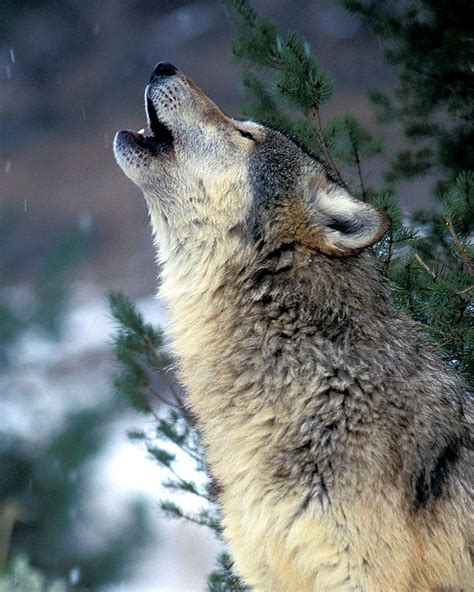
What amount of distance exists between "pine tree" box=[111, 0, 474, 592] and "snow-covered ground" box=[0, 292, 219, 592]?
264 mm

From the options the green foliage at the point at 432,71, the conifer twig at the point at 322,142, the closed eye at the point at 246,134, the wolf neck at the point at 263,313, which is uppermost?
the green foliage at the point at 432,71

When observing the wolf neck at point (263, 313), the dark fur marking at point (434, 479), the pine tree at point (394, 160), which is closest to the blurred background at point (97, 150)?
the pine tree at point (394, 160)

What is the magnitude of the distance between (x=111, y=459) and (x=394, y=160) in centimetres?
478

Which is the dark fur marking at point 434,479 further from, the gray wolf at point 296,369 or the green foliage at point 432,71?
the green foliage at point 432,71

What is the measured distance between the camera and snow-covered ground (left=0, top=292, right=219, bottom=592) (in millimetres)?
7102

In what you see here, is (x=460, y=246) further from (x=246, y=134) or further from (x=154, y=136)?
(x=154, y=136)

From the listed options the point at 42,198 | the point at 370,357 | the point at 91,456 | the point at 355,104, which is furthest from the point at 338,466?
the point at 42,198

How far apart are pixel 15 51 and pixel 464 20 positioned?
1004 centimetres

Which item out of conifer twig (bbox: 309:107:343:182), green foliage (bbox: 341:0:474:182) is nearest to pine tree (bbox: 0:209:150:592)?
conifer twig (bbox: 309:107:343:182)

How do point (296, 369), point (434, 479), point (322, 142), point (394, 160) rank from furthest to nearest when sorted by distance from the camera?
1. point (394, 160)
2. point (322, 142)
3. point (296, 369)
4. point (434, 479)

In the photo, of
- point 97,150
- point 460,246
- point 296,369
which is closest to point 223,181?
point 296,369

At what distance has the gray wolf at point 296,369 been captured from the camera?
3.19 meters

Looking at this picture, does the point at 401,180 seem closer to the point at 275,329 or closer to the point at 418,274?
the point at 418,274

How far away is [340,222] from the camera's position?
3.65m
